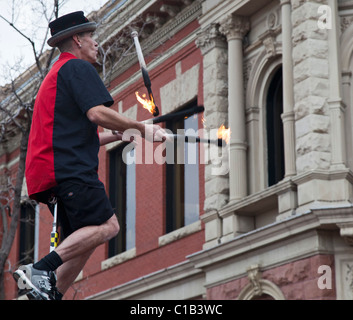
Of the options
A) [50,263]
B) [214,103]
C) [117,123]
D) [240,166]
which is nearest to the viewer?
[50,263]

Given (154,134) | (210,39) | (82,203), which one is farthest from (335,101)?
(82,203)

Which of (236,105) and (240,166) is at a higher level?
(236,105)

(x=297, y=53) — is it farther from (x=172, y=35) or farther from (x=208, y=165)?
(x=172, y=35)

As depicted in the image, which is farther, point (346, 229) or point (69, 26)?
point (346, 229)

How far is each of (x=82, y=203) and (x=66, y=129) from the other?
0.48m

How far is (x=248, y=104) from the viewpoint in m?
18.1

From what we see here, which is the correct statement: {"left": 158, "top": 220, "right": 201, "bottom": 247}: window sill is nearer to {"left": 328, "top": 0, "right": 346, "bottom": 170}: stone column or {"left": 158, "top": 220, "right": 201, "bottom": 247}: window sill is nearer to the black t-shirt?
{"left": 328, "top": 0, "right": 346, "bottom": 170}: stone column

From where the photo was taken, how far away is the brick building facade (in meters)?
15.0

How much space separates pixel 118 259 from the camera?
870 inches

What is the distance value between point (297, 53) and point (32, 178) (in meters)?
11.1

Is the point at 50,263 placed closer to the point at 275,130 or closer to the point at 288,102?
the point at 288,102

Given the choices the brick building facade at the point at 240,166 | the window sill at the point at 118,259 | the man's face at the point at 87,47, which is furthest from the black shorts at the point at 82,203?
the window sill at the point at 118,259

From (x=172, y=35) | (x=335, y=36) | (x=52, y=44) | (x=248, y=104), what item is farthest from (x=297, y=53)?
A: (x=52, y=44)

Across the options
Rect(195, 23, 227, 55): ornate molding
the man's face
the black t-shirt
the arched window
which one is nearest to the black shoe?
the black t-shirt
